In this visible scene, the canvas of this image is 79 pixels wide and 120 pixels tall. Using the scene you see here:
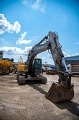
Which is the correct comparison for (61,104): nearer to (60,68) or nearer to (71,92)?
(71,92)

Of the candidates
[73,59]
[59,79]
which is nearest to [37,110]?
[59,79]

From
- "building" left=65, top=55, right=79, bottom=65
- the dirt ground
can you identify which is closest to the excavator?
the dirt ground

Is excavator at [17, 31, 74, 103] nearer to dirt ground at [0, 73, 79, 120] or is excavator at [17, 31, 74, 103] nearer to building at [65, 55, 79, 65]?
dirt ground at [0, 73, 79, 120]

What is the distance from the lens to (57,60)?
855cm

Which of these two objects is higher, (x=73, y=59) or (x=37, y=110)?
(x=73, y=59)

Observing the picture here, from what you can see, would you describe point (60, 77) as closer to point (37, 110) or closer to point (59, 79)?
point (59, 79)

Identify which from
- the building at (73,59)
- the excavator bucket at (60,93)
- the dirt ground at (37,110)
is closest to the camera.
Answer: the dirt ground at (37,110)

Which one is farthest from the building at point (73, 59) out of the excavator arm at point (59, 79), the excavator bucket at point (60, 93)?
the excavator bucket at point (60, 93)

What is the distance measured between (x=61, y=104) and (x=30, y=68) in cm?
804

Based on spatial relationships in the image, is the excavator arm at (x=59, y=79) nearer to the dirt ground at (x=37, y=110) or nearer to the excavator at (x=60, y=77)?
the excavator at (x=60, y=77)

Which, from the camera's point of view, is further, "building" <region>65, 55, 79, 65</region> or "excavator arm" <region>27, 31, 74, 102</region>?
"building" <region>65, 55, 79, 65</region>

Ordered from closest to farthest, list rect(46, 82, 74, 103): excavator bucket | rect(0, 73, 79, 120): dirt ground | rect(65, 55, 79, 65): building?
rect(0, 73, 79, 120): dirt ground < rect(46, 82, 74, 103): excavator bucket < rect(65, 55, 79, 65): building

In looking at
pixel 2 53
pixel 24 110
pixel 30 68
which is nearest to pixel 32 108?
pixel 24 110

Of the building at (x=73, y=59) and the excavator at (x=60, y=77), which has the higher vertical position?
the building at (x=73, y=59)
